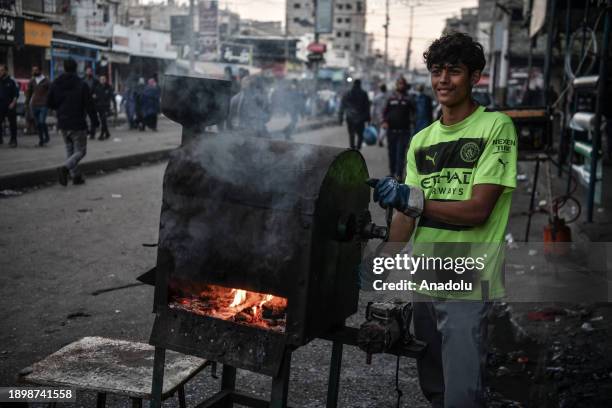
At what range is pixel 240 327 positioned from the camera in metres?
2.58

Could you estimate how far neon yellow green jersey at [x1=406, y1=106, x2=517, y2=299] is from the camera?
95.0 inches

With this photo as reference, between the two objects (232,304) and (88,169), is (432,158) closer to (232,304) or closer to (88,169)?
(232,304)

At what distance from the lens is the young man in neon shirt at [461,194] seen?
2398 mm

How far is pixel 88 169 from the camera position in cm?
1247

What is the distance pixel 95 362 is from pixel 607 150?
42.2 feet

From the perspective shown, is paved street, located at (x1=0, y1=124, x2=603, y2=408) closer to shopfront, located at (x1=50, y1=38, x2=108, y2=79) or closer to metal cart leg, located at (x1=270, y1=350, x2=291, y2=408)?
metal cart leg, located at (x1=270, y1=350, x2=291, y2=408)

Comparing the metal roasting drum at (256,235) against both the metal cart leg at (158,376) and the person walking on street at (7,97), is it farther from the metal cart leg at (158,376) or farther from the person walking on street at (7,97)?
the person walking on street at (7,97)

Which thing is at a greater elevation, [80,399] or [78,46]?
[78,46]

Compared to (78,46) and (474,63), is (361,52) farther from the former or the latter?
(474,63)

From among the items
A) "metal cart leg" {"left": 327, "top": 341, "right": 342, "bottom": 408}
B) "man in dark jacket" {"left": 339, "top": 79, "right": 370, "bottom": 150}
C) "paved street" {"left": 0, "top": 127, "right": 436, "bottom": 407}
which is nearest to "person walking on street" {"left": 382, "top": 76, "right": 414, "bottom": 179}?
"man in dark jacket" {"left": 339, "top": 79, "right": 370, "bottom": 150}

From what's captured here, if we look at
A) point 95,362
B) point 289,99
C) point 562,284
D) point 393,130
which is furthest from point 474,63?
point 289,99

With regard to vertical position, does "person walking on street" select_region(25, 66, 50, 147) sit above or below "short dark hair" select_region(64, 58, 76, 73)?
below

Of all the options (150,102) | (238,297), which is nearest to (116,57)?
(150,102)

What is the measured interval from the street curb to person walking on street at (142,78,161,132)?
4719mm
